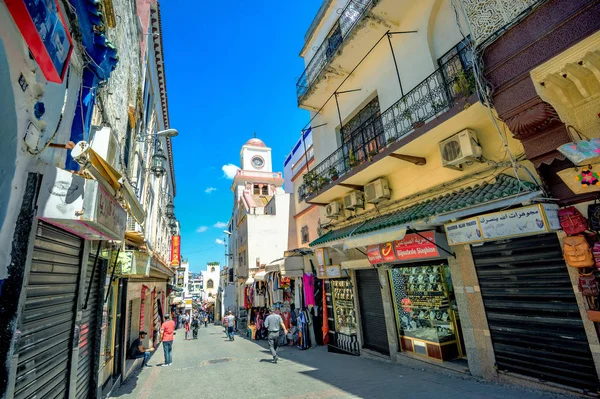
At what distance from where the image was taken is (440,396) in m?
5.78

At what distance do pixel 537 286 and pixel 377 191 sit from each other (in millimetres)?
4770

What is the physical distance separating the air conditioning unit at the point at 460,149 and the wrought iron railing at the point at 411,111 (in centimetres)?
74

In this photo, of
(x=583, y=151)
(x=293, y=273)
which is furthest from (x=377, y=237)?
(x=293, y=273)

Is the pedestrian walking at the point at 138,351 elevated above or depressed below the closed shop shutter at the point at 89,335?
below

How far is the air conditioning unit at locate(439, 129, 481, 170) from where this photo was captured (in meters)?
6.32

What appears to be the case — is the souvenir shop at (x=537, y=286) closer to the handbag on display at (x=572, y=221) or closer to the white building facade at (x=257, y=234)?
the handbag on display at (x=572, y=221)

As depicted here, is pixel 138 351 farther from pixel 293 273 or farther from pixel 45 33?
pixel 45 33

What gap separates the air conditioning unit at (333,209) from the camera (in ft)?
38.4

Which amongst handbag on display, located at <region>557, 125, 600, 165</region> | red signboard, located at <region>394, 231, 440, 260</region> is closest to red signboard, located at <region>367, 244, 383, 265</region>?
red signboard, located at <region>394, 231, 440, 260</region>

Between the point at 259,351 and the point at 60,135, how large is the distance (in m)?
12.4

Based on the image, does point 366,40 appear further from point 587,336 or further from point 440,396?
point 440,396

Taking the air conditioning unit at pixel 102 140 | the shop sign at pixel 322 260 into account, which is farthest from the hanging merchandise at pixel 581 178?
the shop sign at pixel 322 260

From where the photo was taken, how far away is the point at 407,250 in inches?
312

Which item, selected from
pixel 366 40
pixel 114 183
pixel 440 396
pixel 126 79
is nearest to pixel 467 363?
pixel 440 396
